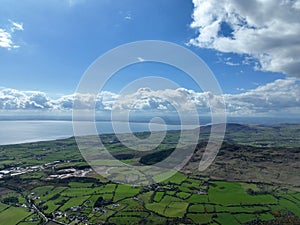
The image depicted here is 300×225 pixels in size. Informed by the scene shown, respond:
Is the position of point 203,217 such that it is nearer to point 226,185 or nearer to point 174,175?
point 226,185

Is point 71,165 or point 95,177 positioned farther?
point 71,165

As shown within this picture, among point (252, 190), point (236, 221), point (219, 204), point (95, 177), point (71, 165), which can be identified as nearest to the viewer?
point (236, 221)

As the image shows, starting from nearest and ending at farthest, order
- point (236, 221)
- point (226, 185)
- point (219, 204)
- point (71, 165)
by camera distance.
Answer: point (236, 221) < point (219, 204) < point (226, 185) < point (71, 165)

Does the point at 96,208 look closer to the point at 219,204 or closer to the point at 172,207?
the point at 172,207

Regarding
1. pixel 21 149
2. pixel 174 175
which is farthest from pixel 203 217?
pixel 21 149

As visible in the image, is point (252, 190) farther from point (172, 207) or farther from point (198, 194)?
point (172, 207)

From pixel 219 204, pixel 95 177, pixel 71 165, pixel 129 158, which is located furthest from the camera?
pixel 129 158

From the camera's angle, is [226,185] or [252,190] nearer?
[252,190]

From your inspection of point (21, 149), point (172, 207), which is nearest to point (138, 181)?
point (172, 207)

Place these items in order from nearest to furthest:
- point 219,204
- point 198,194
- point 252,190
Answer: point 219,204, point 198,194, point 252,190
